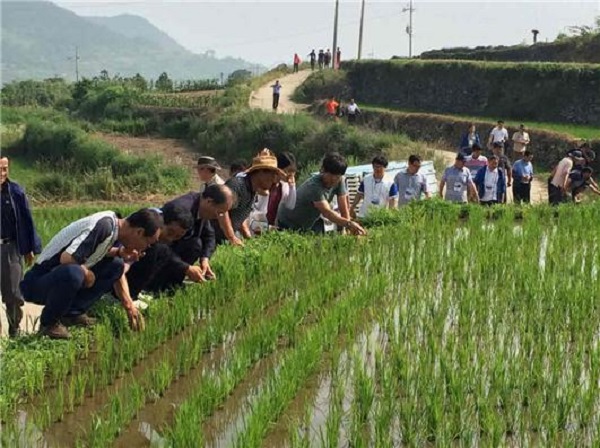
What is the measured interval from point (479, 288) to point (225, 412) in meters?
2.90

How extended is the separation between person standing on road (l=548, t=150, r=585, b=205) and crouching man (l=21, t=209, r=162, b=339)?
7.83 m

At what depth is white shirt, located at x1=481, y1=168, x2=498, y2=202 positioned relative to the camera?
10430mm

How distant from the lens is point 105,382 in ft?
14.1

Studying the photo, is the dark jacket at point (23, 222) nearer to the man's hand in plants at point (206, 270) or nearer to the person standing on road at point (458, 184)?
the man's hand in plants at point (206, 270)

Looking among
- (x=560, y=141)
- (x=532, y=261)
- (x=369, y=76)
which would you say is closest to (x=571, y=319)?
(x=532, y=261)

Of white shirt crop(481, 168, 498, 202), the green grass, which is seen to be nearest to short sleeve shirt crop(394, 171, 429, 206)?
white shirt crop(481, 168, 498, 202)

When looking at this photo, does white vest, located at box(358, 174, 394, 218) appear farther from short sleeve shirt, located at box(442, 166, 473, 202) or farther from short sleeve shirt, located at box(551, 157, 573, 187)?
short sleeve shirt, located at box(551, 157, 573, 187)

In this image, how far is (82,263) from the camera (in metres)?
4.69

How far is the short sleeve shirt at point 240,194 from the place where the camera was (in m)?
6.40

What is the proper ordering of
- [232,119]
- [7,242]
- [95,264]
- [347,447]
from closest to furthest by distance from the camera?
[347,447]
[95,264]
[7,242]
[232,119]

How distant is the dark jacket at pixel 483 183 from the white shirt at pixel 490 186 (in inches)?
2.0

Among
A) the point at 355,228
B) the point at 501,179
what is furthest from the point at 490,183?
the point at 355,228

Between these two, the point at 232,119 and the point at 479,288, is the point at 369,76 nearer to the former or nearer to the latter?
the point at 232,119

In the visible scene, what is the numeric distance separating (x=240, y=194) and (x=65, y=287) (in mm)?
2145
